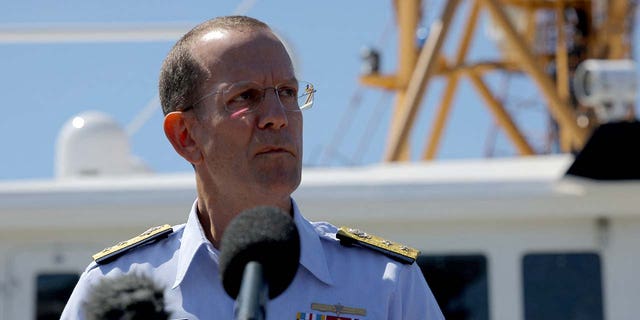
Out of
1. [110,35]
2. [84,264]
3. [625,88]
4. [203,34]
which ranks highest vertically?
[110,35]

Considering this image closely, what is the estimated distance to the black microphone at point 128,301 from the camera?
1489mm

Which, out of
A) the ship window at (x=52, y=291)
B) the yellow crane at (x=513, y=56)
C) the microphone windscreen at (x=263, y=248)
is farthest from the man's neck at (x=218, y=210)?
the yellow crane at (x=513, y=56)

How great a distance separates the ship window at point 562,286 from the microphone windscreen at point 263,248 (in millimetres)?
3832

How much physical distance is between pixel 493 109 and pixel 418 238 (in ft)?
12.6

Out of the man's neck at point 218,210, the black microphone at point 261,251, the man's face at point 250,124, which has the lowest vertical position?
the black microphone at point 261,251

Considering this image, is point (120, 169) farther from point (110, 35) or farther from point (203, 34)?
point (203, 34)

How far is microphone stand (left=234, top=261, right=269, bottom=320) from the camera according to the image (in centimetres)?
138

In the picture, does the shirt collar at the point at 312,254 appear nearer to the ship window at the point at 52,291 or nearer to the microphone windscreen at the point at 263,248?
the microphone windscreen at the point at 263,248

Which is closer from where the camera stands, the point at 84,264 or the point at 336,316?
the point at 336,316

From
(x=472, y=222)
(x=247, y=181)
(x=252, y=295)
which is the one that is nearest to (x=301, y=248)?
(x=247, y=181)

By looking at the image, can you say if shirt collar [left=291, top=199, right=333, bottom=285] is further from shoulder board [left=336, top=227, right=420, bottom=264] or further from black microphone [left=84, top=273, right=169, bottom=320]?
black microphone [left=84, top=273, right=169, bottom=320]

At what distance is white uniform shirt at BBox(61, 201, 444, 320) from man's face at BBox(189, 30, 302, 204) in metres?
0.10

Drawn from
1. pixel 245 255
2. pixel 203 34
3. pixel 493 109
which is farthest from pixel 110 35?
pixel 245 255

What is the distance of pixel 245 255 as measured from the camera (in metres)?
1.50
